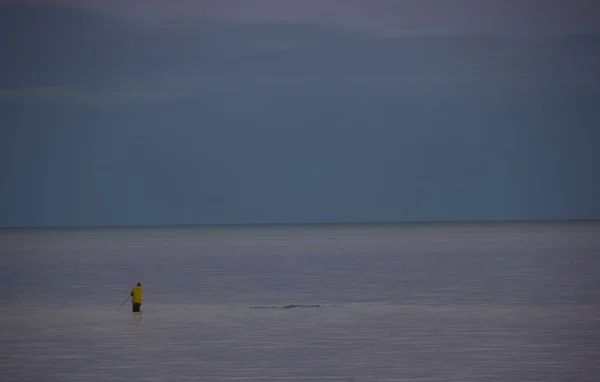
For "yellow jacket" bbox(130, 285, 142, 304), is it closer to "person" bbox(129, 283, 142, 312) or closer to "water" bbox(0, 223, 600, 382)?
"person" bbox(129, 283, 142, 312)

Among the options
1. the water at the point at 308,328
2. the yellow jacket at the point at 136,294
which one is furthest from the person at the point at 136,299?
the water at the point at 308,328

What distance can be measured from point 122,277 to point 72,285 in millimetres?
7260

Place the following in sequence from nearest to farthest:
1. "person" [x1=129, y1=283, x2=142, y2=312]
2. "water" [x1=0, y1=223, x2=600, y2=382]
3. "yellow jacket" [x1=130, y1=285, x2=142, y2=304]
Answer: "water" [x1=0, y1=223, x2=600, y2=382] < "yellow jacket" [x1=130, y1=285, x2=142, y2=304] < "person" [x1=129, y1=283, x2=142, y2=312]

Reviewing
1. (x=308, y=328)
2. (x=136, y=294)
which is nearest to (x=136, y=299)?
(x=136, y=294)

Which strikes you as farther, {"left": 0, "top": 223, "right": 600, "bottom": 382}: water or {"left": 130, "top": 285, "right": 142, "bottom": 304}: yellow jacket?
{"left": 130, "top": 285, "right": 142, "bottom": 304}: yellow jacket

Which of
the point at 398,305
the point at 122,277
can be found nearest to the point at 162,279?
the point at 122,277

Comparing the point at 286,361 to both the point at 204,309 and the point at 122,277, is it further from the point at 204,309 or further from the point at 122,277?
the point at 122,277

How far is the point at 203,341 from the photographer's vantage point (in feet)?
96.0

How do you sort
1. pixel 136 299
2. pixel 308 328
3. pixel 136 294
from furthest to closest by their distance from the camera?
1. pixel 136 299
2. pixel 136 294
3. pixel 308 328

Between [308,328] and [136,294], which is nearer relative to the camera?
[308,328]

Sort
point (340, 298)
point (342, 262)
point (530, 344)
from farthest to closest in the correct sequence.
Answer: point (342, 262)
point (340, 298)
point (530, 344)

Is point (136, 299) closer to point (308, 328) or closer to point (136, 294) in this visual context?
point (136, 294)

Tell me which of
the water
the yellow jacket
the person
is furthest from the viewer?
the person

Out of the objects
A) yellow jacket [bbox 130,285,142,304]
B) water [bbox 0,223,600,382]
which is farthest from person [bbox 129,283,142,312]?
water [bbox 0,223,600,382]
